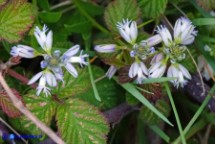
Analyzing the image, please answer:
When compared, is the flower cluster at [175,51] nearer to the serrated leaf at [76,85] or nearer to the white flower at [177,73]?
the white flower at [177,73]

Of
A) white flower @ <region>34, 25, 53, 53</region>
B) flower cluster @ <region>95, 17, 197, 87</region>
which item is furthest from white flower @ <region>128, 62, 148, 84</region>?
white flower @ <region>34, 25, 53, 53</region>

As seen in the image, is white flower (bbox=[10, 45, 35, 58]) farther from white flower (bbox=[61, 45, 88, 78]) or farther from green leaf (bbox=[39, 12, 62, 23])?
green leaf (bbox=[39, 12, 62, 23])

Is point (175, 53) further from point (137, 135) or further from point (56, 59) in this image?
point (137, 135)

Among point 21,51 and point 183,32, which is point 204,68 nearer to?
point 183,32

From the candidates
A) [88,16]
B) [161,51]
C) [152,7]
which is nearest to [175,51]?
[161,51]

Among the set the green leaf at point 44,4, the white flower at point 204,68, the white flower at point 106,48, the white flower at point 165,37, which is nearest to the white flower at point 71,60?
the white flower at point 106,48

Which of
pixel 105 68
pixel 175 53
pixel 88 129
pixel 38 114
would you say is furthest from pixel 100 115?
pixel 105 68
